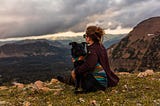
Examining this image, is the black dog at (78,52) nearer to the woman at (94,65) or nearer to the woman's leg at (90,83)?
the woman at (94,65)

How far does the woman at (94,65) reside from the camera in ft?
48.9

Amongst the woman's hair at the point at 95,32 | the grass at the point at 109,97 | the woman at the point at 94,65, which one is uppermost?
the woman's hair at the point at 95,32

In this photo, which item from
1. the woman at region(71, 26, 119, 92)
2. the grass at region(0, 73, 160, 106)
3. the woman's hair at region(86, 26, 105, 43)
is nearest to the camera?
the grass at region(0, 73, 160, 106)

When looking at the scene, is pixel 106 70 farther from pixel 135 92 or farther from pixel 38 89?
pixel 38 89

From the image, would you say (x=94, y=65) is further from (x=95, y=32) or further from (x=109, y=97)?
(x=109, y=97)

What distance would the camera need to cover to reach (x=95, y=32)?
49.4 ft

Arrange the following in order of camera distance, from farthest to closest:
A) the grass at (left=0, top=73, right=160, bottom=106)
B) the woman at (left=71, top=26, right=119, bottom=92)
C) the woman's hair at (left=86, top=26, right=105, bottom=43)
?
Answer: the woman's hair at (left=86, top=26, right=105, bottom=43)
the woman at (left=71, top=26, right=119, bottom=92)
the grass at (left=0, top=73, right=160, bottom=106)

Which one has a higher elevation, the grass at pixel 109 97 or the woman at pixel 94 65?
the woman at pixel 94 65

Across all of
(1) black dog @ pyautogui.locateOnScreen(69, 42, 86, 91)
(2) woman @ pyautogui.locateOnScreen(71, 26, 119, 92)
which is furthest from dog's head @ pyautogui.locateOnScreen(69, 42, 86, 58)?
(2) woman @ pyautogui.locateOnScreen(71, 26, 119, 92)

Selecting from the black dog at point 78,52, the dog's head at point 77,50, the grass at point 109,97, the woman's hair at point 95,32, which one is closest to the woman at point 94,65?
the woman's hair at point 95,32

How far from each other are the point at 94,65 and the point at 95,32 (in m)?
1.68

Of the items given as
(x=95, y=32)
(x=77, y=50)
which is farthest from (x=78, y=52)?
(x=95, y=32)

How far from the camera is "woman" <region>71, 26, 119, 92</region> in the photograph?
14898mm

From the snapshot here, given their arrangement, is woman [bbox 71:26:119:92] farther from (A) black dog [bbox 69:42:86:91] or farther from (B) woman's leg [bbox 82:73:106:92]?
(A) black dog [bbox 69:42:86:91]
